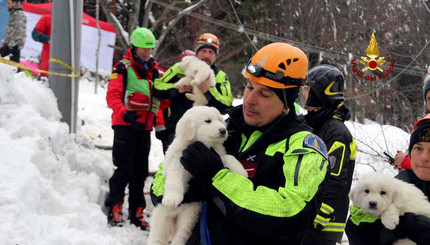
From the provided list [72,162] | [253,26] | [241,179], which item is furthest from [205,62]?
[253,26]

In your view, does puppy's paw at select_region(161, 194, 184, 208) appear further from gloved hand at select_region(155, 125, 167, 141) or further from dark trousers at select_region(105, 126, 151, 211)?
gloved hand at select_region(155, 125, 167, 141)

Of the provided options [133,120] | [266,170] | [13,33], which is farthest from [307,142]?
[13,33]

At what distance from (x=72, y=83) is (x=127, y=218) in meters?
2.24

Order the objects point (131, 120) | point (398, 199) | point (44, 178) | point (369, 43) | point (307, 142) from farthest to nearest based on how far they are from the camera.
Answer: point (369, 43)
point (131, 120)
point (44, 178)
point (398, 199)
point (307, 142)

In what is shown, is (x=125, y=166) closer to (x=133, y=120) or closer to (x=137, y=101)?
(x=133, y=120)

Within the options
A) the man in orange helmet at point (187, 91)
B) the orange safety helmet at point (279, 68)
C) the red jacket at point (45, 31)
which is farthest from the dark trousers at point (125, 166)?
the orange safety helmet at point (279, 68)

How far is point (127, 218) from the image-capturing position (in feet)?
18.3

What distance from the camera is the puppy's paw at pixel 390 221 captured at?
2535 mm

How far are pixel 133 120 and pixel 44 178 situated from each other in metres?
1.38

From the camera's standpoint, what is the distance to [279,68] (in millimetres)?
2082

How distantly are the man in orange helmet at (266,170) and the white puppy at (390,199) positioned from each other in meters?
0.93

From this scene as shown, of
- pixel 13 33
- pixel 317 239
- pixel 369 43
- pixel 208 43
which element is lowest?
pixel 13 33

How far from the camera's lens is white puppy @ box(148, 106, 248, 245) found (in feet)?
7.72

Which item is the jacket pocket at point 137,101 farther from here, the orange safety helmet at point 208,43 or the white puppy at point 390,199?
the white puppy at point 390,199
